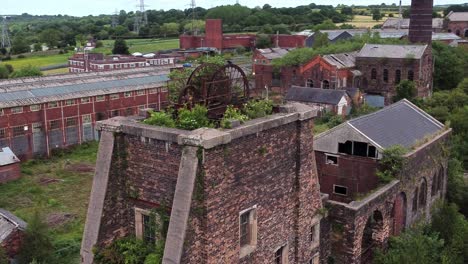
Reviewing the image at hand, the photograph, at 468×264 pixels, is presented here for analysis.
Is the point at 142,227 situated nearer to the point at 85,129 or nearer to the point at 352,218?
the point at 352,218

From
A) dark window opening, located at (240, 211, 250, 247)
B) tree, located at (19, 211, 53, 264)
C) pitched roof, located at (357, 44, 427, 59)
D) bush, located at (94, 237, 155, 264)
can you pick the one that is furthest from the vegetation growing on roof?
bush, located at (94, 237, 155, 264)

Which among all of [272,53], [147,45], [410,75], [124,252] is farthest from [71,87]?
[147,45]

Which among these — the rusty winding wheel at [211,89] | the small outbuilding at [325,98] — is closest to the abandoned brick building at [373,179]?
the rusty winding wheel at [211,89]

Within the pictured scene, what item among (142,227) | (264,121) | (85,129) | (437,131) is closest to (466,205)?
(437,131)

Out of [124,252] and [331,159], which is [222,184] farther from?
[331,159]

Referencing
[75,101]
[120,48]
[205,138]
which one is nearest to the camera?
[205,138]

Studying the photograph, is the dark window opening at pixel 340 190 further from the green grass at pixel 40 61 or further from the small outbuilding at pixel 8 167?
the green grass at pixel 40 61
